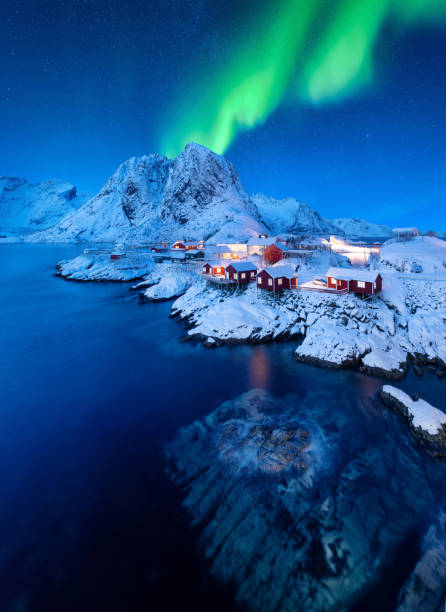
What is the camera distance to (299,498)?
11352 millimetres

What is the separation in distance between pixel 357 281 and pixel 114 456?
3055 cm

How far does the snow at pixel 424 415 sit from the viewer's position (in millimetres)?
14484

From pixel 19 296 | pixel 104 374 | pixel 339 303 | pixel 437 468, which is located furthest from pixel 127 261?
pixel 437 468

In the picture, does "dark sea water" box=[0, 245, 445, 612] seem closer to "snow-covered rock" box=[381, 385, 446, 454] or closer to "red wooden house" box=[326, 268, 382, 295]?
"snow-covered rock" box=[381, 385, 446, 454]

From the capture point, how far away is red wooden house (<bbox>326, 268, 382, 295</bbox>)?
30.1m

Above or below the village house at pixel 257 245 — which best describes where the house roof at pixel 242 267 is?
below

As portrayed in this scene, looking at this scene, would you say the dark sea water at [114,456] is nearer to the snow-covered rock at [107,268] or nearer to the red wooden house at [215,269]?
the red wooden house at [215,269]

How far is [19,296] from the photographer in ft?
192

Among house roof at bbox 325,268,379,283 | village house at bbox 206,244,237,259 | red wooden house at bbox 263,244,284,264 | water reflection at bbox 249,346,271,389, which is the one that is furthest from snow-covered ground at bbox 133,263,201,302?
house roof at bbox 325,268,379,283

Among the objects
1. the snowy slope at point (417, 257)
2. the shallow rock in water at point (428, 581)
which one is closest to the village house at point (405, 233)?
the snowy slope at point (417, 257)

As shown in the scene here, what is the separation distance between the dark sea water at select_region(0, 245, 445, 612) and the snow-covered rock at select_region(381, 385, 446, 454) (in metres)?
0.73

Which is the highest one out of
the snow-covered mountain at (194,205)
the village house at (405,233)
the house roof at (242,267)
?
the snow-covered mountain at (194,205)

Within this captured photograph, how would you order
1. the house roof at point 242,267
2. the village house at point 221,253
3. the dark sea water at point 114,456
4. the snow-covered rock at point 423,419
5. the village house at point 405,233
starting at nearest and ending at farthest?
the dark sea water at point 114,456 < the snow-covered rock at point 423,419 < the house roof at point 242,267 < the village house at point 405,233 < the village house at point 221,253

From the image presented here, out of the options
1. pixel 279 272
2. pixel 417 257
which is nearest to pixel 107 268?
pixel 279 272
